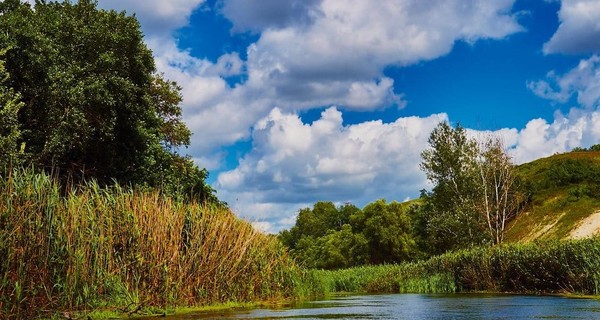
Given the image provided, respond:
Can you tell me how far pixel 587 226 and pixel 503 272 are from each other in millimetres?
25853

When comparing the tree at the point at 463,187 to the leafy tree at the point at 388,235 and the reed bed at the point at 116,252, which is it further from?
the reed bed at the point at 116,252

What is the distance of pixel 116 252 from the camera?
1313 cm

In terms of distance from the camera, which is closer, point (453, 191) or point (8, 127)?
point (8, 127)

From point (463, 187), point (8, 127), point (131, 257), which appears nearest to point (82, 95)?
point (8, 127)

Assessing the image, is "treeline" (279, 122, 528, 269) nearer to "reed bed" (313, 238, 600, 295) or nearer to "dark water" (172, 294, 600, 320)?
"reed bed" (313, 238, 600, 295)

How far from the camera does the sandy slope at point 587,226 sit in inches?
1927

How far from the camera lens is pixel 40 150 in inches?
960

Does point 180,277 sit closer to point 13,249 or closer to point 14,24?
point 13,249

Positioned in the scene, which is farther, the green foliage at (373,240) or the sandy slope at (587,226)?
the green foliage at (373,240)

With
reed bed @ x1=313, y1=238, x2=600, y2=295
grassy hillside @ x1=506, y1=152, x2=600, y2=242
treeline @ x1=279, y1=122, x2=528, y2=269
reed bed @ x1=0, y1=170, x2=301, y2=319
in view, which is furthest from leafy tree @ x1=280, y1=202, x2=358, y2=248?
reed bed @ x1=0, y1=170, x2=301, y2=319

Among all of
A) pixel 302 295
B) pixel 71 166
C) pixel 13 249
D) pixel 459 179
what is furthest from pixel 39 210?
pixel 459 179

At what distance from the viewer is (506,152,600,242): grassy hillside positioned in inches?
2119

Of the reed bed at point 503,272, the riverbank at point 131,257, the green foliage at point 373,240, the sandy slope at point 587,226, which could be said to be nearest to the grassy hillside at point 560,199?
the sandy slope at point 587,226

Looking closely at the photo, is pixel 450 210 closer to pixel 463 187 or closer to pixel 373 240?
pixel 463 187
